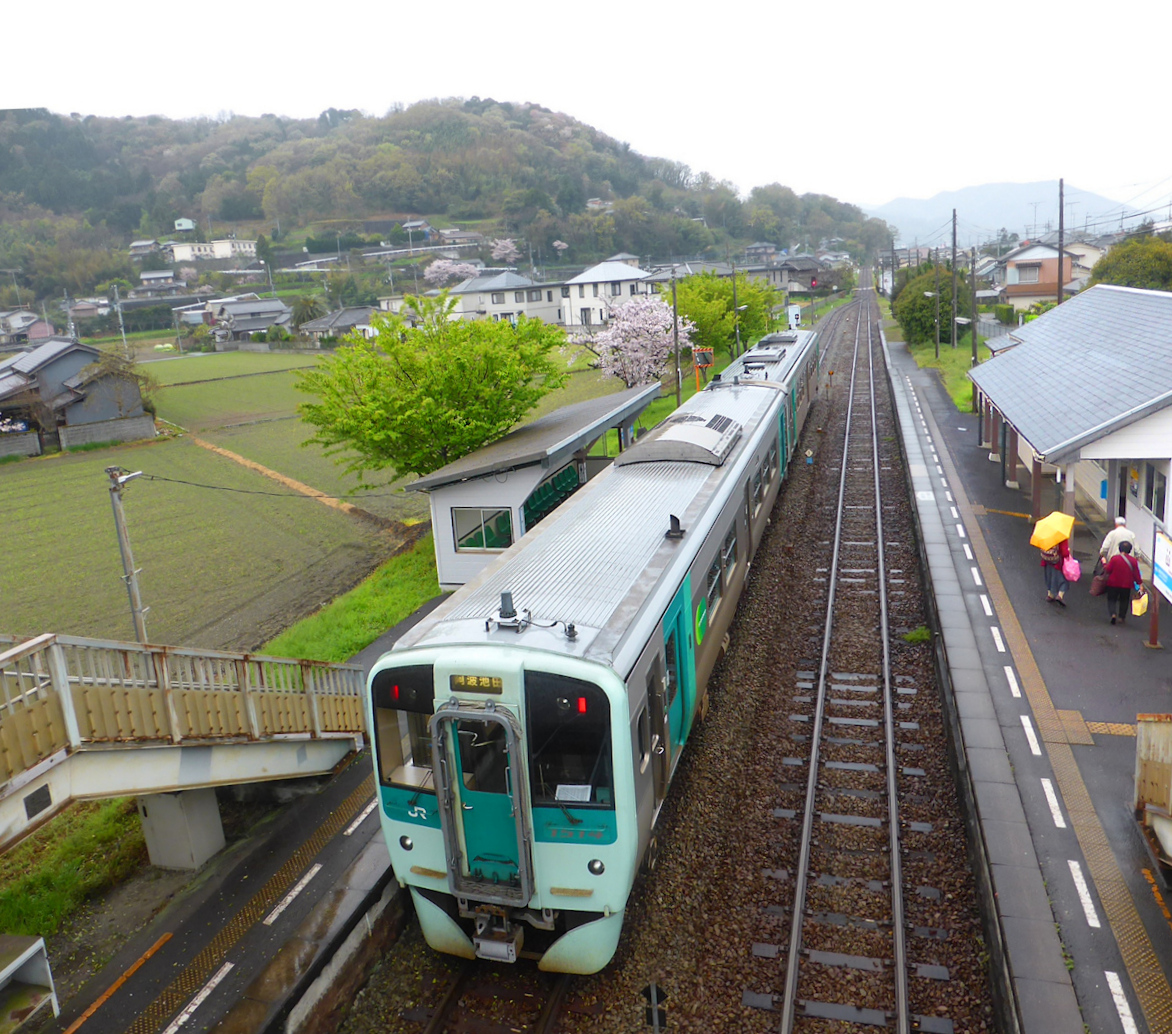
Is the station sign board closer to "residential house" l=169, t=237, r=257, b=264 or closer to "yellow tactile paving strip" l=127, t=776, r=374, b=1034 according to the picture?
"yellow tactile paving strip" l=127, t=776, r=374, b=1034

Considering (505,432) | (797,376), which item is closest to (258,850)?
(505,432)

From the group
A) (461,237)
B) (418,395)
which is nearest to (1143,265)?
(418,395)

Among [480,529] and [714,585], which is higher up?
[714,585]

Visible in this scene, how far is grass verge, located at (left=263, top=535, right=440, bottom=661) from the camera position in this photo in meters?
14.9

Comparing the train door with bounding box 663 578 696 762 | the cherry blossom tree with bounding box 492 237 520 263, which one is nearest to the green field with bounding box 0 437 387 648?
the train door with bounding box 663 578 696 762

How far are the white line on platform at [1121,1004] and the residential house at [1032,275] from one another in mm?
58568

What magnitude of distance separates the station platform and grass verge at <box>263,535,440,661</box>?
919cm

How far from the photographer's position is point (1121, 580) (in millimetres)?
12406

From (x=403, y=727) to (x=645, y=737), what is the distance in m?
1.96

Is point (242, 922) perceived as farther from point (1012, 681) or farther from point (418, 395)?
point (418, 395)

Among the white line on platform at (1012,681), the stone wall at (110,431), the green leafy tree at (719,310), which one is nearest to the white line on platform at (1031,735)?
the white line on platform at (1012,681)

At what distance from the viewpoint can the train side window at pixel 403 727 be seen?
6.84 meters

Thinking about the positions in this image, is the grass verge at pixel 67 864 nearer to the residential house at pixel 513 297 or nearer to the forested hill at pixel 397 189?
the residential house at pixel 513 297

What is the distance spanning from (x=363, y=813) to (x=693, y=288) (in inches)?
1487
